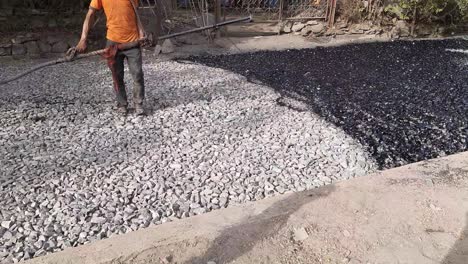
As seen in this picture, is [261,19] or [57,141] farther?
[261,19]

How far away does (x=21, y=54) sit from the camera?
747 centimetres

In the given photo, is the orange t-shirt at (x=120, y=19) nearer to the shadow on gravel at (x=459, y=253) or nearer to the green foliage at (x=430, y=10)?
the shadow on gravel at (x=459, y=253)

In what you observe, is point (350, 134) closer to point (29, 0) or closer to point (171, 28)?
point (171, 28)

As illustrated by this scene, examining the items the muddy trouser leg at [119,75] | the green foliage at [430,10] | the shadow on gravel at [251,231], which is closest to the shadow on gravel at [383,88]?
the green foliage at [430,10]

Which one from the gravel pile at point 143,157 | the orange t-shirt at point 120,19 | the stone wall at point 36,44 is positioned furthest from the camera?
the stone wall at point 36,44

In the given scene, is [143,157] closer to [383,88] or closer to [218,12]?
[383,88]

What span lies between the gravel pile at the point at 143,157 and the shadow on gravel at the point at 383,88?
39 cm

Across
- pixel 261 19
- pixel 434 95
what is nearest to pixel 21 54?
pixel 261 19

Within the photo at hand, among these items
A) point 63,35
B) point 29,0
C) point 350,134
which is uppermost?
point 29,0

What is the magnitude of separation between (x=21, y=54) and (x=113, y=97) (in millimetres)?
3272

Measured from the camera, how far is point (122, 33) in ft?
14.7

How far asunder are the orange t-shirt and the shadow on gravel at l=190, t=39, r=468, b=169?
2434 mm

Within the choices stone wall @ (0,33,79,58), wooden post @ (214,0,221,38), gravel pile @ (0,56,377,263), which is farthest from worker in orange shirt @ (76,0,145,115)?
wooden post @ (214,0,221,38)

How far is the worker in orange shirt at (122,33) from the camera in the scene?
438 centimetres
